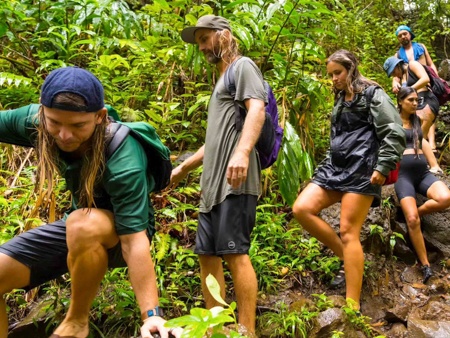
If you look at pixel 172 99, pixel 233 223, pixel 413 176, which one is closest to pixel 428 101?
pixel 413 176

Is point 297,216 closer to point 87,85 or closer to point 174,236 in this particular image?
point 174,236

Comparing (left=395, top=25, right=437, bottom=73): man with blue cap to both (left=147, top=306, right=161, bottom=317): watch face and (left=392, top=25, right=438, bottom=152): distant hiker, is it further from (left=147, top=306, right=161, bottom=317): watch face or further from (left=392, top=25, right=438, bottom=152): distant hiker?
(left=147, top=306, right=161, bottom=317): watch face

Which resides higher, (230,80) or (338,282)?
(230,80)

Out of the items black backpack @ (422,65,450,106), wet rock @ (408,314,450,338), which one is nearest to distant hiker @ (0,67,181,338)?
wet rock @ (408,314,450,338)

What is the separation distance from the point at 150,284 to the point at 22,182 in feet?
9.81

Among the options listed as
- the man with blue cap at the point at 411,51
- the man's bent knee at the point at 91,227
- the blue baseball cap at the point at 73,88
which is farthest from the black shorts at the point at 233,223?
the man with blue cap at the point at 411,51

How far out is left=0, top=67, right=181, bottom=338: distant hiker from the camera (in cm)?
223

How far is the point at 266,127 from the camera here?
10.9 feet

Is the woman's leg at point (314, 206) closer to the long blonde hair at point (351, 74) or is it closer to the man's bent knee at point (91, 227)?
the long blonde hair at point (351, 74)

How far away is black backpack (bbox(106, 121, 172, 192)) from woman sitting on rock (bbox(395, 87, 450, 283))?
3484 mm

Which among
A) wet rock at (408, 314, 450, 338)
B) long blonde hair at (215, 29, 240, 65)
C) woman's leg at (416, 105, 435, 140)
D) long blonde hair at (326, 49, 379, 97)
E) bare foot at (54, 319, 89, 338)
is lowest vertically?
wet rock at (408, 314, 450, 338)

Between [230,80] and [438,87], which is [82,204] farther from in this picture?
[438,87]

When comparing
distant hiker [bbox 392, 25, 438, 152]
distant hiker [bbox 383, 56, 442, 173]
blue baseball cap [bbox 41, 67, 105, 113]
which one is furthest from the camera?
distant hiker [bbox 392, 25, 438, 152]

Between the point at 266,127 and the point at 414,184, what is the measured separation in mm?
3026
